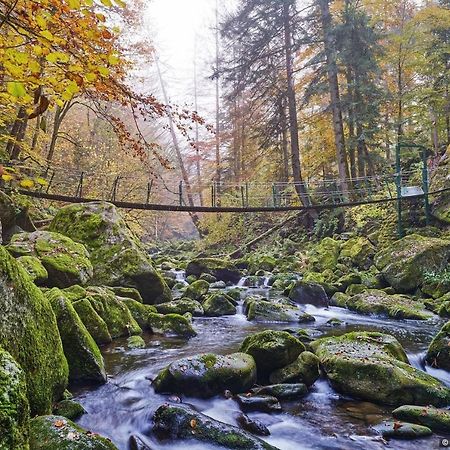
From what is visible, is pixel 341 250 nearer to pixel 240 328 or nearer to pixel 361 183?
pixel 361 183

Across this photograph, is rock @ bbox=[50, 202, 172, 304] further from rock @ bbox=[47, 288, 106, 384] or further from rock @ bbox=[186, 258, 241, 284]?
rock @ bbox=[186, 258, 241, 284]

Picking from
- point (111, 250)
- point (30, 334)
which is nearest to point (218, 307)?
point (111, 250)

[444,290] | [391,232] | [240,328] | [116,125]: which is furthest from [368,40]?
[116,125]

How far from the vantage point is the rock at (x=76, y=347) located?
357 cm

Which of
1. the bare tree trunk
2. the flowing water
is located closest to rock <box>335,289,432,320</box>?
the flowing water

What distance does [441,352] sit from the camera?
14.6 feet

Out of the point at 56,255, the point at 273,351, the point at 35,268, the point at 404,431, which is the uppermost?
the point at 56,255

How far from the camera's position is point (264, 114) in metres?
15.1

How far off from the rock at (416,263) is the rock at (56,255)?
576 cm

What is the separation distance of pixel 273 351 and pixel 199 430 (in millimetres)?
1268

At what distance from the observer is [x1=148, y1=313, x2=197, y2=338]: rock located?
5.68 meters

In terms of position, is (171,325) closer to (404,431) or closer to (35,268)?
(35,268)

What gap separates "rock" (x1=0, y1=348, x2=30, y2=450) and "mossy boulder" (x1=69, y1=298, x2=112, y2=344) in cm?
314

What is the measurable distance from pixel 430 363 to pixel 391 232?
6677 millimetres
